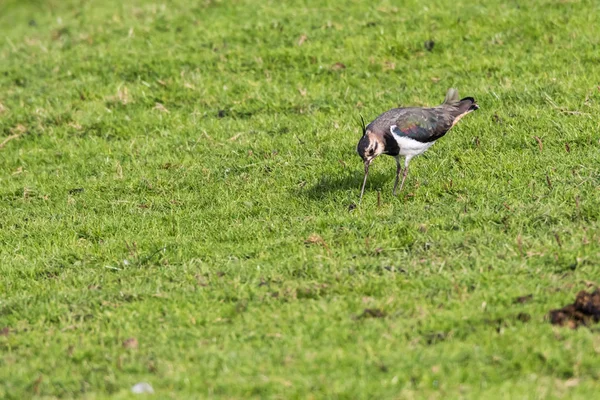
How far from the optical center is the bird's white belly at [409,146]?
1041 cm

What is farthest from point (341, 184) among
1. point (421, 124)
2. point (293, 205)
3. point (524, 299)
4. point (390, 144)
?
point (524, 299)

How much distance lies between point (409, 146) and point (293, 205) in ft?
5.23

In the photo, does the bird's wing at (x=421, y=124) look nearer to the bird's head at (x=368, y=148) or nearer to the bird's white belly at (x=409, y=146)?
the bird's white belly at (x=409, y=146)

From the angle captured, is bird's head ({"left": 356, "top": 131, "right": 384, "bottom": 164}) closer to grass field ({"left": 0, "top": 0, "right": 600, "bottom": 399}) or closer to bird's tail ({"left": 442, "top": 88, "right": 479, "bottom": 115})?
grass field ({"left": 0, "top": 0, "right": 600, "bottom": 399})

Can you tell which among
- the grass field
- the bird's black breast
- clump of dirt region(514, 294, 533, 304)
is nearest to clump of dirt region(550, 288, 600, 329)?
the grass field

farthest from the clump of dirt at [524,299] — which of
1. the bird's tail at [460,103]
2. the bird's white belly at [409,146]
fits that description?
the bird's tail at [460,103]

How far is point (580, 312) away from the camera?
7.21 meters

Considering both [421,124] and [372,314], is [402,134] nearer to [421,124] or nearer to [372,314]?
[421,124]

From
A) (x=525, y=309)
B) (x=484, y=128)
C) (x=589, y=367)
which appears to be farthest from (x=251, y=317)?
(x=484, y=128)

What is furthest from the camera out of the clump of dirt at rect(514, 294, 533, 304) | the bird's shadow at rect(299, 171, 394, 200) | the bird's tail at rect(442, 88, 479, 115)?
the bird's tail at rect(442, 88, 479, 115)

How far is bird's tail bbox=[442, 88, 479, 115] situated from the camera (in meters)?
11.3

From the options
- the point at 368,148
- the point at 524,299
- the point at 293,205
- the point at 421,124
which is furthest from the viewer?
the point at 293,205

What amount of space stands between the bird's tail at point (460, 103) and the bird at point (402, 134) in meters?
0.36

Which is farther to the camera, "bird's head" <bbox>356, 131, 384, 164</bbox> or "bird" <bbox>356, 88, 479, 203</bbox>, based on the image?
"bird" <bbox>356, 88, 479, 203</bbox>
